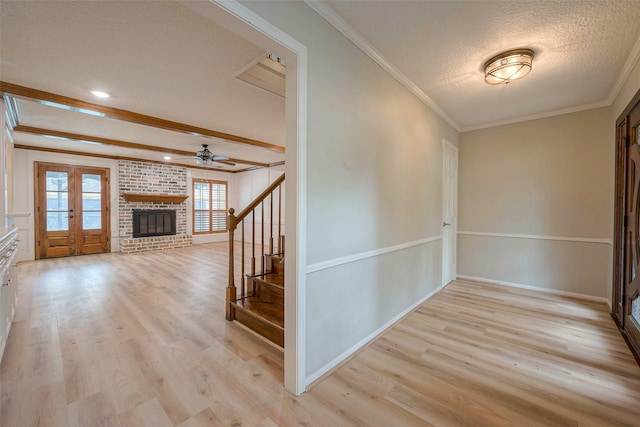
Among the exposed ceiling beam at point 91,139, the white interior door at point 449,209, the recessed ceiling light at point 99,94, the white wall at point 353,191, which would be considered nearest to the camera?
the white wall at point 353,191

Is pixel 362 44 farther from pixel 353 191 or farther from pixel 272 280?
pixel 272 280

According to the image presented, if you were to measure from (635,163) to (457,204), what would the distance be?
2161 mm

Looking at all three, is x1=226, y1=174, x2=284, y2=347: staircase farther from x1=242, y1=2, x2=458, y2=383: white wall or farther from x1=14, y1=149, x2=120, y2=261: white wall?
x1=14, y1=149, x2=120, y2=261: white wall

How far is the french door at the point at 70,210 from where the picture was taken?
6004 mm

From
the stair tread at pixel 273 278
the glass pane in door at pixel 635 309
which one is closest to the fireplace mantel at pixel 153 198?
the stair tread at pixel 273 278

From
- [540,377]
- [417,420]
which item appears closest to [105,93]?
[417,420]

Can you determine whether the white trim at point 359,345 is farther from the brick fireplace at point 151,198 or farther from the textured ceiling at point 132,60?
the brick fireplace at point 151,198

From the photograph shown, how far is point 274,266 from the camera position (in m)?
3.34

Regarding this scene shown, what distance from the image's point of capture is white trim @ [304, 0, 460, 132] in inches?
71.6

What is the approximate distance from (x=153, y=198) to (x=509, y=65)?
8.34 metres

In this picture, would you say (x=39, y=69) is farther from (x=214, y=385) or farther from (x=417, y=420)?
(x=417, y=420)

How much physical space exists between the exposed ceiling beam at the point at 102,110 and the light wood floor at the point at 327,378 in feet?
8.32

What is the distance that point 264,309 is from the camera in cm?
269

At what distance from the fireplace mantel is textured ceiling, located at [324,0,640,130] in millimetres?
7409
